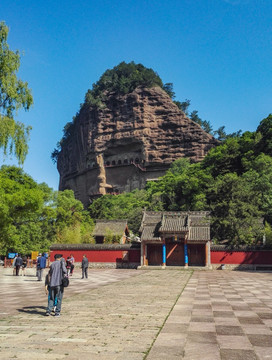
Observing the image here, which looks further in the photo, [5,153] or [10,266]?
[10,266]

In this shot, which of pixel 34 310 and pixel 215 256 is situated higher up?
pixel 34 310

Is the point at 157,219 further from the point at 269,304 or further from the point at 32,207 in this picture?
the point at 269,304

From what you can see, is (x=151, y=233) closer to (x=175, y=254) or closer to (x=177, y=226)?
(x=177, y=226)

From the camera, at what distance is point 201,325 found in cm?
654

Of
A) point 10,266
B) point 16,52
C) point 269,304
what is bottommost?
point 10,266

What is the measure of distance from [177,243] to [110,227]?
1264cm

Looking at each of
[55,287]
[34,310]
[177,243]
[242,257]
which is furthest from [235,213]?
[55,287]

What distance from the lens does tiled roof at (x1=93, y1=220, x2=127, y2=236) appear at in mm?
40125

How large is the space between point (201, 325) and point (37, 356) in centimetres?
317

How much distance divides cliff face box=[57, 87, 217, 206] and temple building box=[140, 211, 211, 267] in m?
41.1

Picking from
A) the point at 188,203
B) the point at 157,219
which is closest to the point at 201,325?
the point at 157,219

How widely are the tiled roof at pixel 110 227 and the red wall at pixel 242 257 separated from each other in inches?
537

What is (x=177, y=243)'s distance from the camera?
30.2 metres

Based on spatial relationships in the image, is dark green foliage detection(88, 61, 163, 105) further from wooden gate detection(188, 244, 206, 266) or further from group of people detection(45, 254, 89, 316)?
group of people detection(45, 254, 89, 316)
